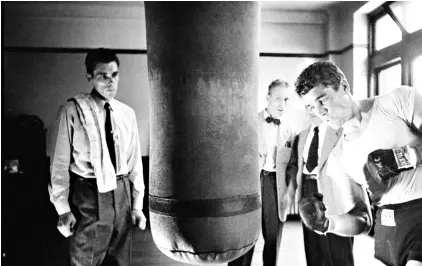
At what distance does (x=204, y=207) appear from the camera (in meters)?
1.21

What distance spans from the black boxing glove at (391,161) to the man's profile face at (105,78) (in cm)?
142

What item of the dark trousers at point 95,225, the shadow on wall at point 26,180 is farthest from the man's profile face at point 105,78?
the shadow on wall at point 26,180

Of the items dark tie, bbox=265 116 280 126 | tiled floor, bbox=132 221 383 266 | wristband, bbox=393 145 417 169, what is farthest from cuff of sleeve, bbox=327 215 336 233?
tiled floor, bbox=132 221 383 266

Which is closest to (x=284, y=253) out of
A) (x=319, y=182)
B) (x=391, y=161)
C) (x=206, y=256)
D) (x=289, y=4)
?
(x=319, y=182)

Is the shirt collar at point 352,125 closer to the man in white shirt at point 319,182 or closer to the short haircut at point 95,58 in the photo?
the man in white shirt at point 319,182

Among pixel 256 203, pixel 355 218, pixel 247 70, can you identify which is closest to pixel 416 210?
pixel 355 218

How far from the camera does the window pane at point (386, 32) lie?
4559 mm

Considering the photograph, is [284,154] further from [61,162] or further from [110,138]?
[61,162]

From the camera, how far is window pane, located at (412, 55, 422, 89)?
13.1ft

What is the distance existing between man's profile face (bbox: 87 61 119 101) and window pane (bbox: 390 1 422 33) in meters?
3.20

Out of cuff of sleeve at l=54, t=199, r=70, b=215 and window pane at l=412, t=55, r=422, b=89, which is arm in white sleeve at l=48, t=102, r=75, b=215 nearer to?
cuff of sleeve at l=54, t=199, r=70, b=215

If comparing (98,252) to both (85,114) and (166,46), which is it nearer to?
(85,114)

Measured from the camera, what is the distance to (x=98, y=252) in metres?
2.06

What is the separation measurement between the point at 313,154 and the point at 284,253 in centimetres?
137
